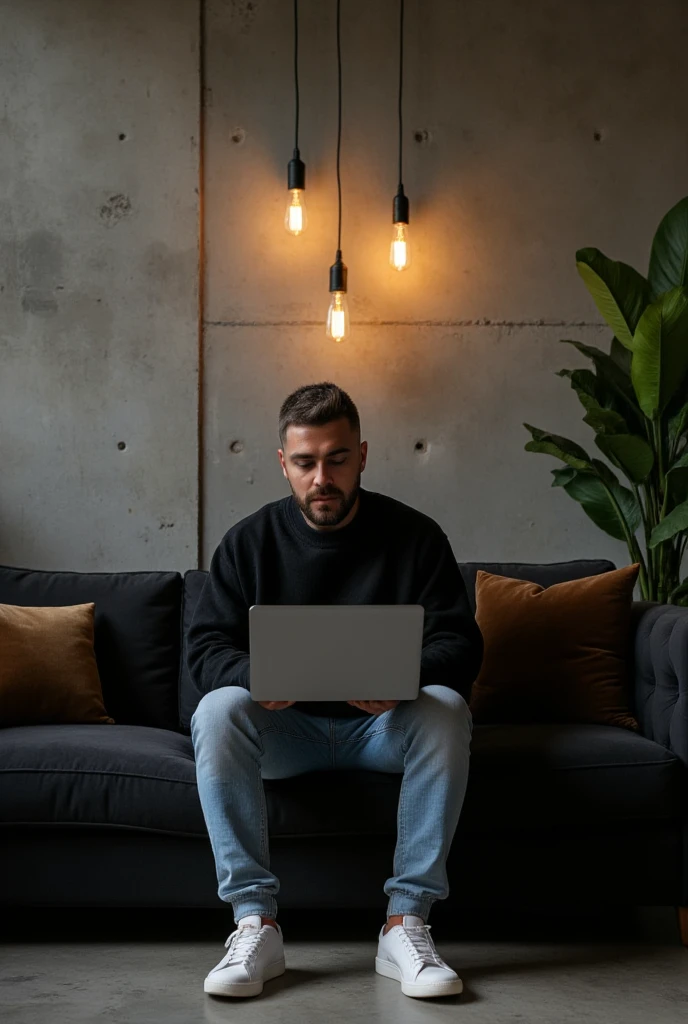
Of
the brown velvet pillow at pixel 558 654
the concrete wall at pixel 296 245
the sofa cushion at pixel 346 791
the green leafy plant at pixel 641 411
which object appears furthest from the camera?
the concrete wall at pixel 296 245

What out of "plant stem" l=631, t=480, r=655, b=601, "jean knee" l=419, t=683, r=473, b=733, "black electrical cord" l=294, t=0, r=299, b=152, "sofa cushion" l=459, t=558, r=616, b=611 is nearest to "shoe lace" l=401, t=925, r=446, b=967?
"jean knee" l=419, t=683, r=473, b=733

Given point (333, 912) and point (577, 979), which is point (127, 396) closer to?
point (333, 912)

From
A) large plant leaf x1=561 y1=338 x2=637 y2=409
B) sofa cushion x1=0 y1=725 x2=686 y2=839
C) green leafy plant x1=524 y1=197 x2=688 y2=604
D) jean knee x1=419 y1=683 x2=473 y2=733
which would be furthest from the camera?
large plant leaf x1=561 y1=338 x2=637 y2=409

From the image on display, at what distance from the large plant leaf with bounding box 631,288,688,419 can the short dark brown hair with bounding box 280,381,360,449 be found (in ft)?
3.89

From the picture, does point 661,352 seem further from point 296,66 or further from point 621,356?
point 296,66

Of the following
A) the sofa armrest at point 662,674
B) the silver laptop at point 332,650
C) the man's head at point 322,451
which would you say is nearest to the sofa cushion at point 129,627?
the man's head at point 322,451

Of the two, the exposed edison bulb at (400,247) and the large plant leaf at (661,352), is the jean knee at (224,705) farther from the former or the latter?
the exposed edison bulb at (400,247)

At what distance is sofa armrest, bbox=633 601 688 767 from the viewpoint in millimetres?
2445

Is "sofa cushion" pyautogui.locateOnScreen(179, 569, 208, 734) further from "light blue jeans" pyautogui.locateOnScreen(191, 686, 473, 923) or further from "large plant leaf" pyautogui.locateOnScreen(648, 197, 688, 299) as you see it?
"large plant leaf" pyautogui.locateOnScreen(648, 197, 688, 299)

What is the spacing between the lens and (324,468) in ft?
7.94

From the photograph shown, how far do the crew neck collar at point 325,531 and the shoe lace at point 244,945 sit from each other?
0.85m

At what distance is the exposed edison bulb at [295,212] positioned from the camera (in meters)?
3.70

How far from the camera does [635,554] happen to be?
11.4ft

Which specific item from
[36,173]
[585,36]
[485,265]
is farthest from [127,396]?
[585,36]
